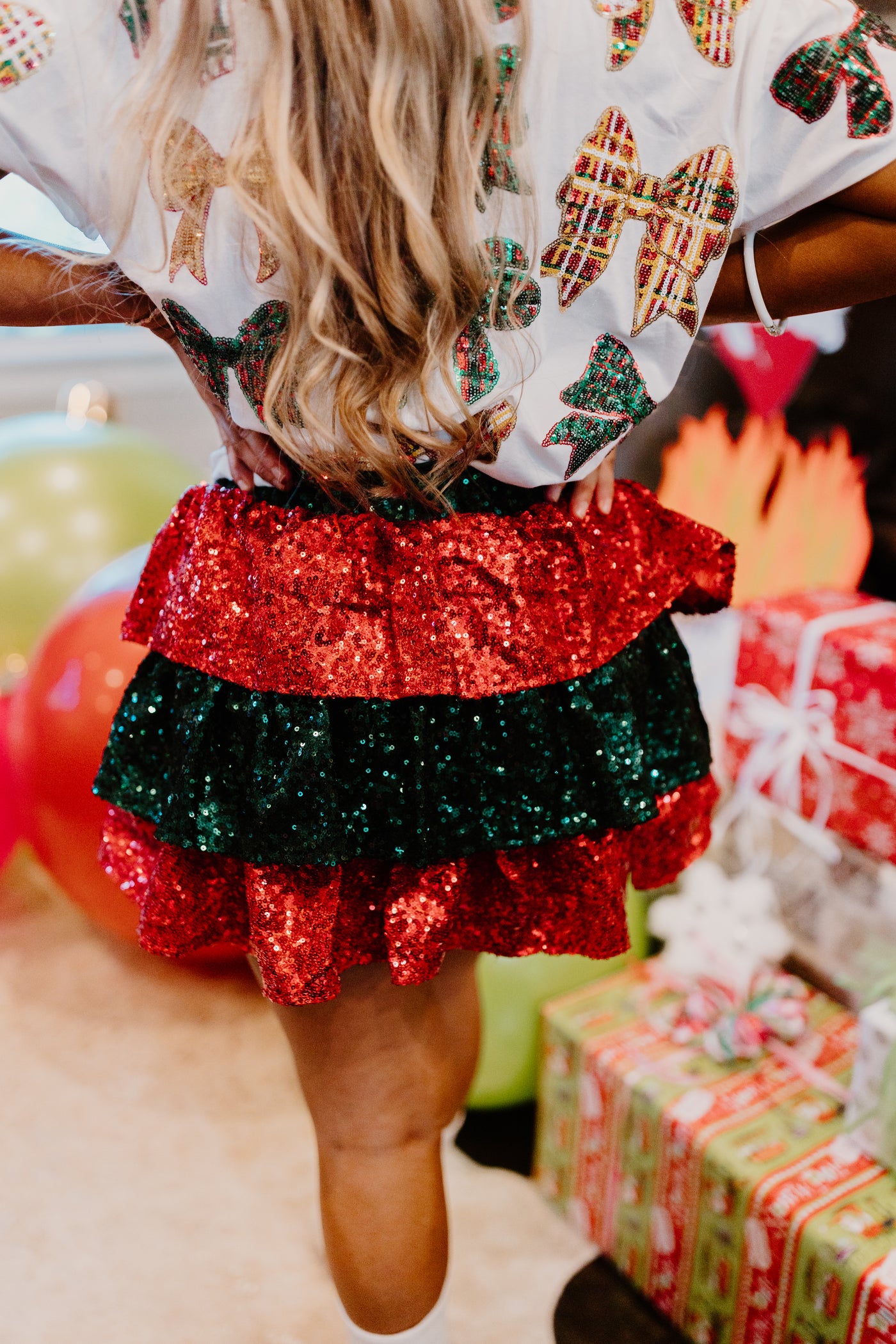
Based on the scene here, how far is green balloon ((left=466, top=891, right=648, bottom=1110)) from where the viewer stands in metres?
1.15

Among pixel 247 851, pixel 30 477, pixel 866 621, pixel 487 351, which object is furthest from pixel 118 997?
pixel 487 351

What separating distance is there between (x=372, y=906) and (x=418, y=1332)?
0.35m

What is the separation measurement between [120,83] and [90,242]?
17 cm

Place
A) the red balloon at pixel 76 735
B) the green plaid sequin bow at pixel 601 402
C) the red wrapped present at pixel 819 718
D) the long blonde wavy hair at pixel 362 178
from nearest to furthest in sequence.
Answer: the long blonde wavy hair at pixel 362 178 < the green plaid sequin bow at pixel 601 402 < the red wrapped present at pixel 819 718 < the red balloon at pixel 76 735

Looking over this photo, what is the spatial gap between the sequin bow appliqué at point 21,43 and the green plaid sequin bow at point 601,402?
0.32 meters

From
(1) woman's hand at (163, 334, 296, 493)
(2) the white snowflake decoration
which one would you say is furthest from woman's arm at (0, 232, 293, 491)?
(2) the white snowflake decoration

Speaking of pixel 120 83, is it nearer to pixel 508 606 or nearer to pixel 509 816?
pixel 508 606

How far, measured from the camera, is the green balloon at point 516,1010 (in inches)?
45.4

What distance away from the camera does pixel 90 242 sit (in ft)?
2.31

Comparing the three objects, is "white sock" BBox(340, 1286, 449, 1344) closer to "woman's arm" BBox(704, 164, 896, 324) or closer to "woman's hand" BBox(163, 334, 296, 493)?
"woman's hand" BBox(163, 334, 296, 493)

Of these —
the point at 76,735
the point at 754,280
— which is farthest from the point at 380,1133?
the point at 76,735

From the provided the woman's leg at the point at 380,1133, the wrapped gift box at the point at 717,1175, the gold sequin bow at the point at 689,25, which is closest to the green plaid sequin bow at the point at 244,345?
the gold sequin bow at the point at 689,25

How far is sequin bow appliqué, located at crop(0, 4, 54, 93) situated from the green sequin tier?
335 millimetres

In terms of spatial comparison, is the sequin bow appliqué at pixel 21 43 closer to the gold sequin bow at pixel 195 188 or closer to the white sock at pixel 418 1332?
the gold sequin bow at pixel 195 188
